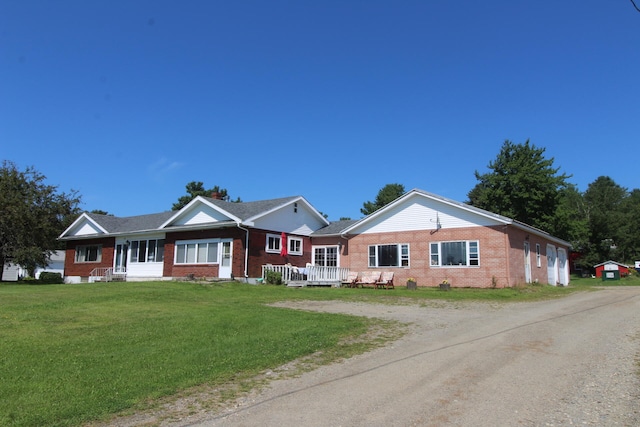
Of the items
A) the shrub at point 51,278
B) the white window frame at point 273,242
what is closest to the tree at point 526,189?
the white window frame at point 273,242

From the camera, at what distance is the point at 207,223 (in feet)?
92.6

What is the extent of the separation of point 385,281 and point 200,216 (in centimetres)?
1228

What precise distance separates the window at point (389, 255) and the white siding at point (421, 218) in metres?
1.02

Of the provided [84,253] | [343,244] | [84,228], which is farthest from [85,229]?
[343,244]

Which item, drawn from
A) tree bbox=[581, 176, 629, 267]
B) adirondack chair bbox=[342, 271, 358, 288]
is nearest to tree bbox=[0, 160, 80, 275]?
adirondack chair bbox=[342, 271, 358, 288]

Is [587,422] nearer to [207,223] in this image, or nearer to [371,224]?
[371,224]

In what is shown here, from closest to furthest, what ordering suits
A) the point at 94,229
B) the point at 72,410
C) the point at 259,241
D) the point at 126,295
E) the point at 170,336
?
the point at 72,410 → the point at 170,336 → the point at 126,295 → the point at 259,241 → the point at 94,229

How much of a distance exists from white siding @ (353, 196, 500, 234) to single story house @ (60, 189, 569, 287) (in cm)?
6

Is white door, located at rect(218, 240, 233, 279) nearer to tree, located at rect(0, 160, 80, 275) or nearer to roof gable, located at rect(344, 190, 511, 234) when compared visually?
roof gable, located at rect(344, 190, 511, 234)

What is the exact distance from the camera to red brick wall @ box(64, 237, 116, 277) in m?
35.0

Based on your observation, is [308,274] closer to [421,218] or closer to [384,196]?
[421,218]

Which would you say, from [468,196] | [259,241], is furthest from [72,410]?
[468,196]

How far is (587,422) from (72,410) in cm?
601

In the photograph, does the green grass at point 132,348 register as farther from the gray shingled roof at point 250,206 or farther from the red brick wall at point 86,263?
the red brick wall at point 86,263
